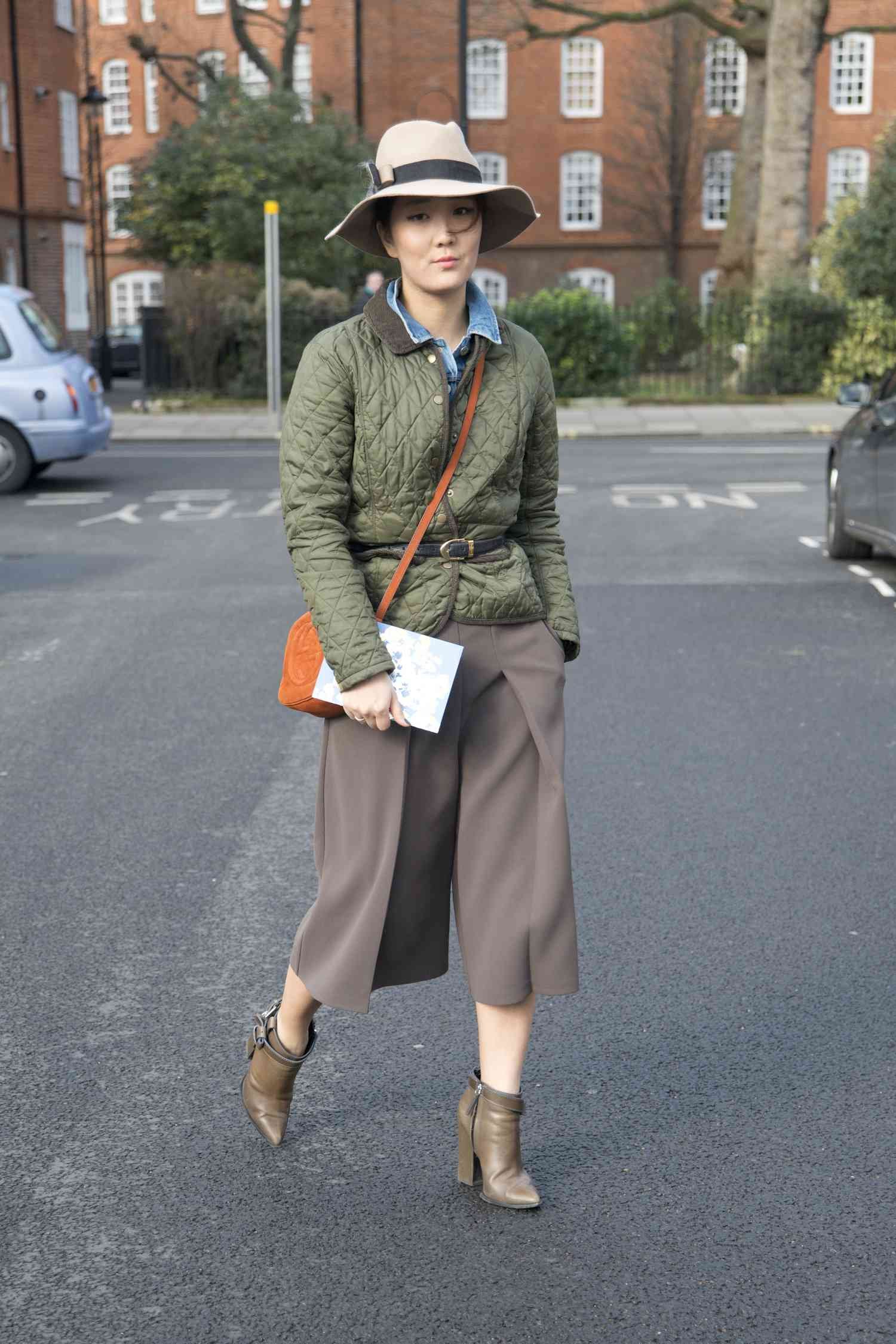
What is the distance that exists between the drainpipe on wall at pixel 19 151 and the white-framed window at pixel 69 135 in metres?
2.42

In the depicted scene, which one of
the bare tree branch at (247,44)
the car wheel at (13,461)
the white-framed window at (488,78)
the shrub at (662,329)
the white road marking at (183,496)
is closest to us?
the white road marking at (183,496)

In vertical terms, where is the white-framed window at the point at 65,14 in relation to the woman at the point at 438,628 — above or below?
above

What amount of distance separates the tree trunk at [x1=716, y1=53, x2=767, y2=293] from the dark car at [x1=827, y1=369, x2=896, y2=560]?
22.7 m

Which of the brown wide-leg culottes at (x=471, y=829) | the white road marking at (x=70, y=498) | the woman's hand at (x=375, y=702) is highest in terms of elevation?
the woman's hand at (x=375, y=702)

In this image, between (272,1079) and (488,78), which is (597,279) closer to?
(488,78)

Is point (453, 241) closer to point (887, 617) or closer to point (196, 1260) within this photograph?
point (196, 1260)

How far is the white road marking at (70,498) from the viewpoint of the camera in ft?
53.2

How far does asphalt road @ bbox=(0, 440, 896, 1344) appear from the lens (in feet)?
9.93

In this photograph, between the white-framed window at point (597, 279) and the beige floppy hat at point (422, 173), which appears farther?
the white-framed window at point (597, 279)

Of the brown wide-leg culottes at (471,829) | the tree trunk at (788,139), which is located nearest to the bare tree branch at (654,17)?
the tree trunk at (788,139)

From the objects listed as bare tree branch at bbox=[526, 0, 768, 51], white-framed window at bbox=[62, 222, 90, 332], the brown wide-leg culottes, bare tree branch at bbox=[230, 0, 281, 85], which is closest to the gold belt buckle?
the brown wide-leg culottes

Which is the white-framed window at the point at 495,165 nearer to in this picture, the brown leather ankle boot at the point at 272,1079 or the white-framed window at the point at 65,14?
the white-framed window at the point at 65,14

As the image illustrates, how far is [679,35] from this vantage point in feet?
164

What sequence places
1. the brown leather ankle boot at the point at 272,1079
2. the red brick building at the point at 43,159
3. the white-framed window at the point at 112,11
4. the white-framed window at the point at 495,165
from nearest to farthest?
the brown leather ankle boot at the point at 272,1079 → the red brick building at the point at 43,159 → the white-framed window at the point at 495,165 → the white-framed window at the point at 112,11
